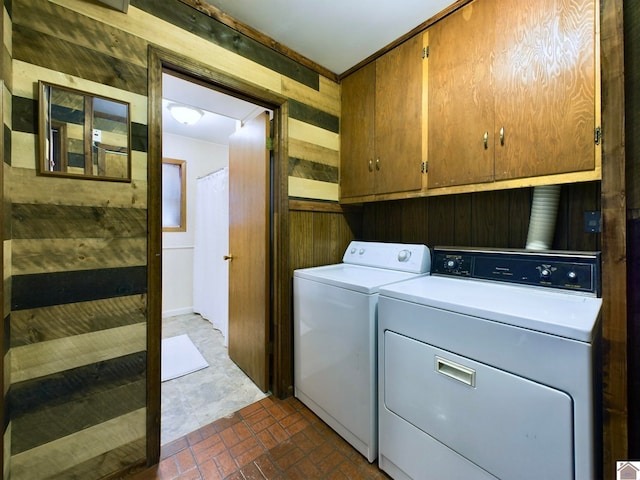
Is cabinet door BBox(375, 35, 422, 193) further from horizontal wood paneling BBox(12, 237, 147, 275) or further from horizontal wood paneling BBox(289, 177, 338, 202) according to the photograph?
horizontal wood paneling BBox(12, 237, 147, 275)

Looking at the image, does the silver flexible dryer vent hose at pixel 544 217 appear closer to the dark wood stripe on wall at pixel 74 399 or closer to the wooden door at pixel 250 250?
the wooden door at pixel 250 250

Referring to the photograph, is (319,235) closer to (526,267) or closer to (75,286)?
(526,267)

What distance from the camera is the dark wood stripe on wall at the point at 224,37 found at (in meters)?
1.36

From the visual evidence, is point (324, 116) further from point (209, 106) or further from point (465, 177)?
point (465, 177)

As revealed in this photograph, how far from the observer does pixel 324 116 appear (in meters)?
2.11

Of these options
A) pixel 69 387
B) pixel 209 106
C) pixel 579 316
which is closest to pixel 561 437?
pixel 579 316

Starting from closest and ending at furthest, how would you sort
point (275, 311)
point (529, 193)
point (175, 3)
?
1. point (175, 3)
2. point (529, 193)
3. point (275, 311)

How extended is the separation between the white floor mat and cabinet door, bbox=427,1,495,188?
7.83 feet

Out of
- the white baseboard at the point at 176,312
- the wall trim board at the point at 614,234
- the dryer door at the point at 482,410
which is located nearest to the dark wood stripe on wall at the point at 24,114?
the dryer door at the point at 482,410

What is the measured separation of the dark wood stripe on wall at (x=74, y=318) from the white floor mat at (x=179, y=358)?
1155 millimetres

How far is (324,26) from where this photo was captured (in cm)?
166

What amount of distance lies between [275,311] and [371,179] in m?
1.17

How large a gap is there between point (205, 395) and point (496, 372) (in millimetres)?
1881

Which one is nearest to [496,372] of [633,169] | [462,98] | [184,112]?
[633,169]
